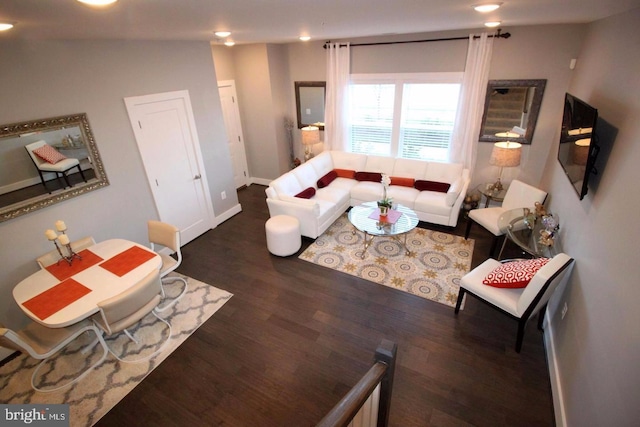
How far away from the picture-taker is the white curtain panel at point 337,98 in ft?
17.3

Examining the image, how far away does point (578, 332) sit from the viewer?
2227 mm

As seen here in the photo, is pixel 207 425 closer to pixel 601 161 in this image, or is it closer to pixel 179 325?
pixel 179 325

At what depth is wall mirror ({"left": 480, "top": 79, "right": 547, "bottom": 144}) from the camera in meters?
4.28

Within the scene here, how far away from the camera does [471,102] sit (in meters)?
4.59

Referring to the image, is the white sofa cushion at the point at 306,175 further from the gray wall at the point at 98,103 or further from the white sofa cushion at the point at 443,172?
the white sofa cushion at the point at 443,172

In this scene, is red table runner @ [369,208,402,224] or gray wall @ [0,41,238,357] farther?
red table runner @ [369,208,402,224]

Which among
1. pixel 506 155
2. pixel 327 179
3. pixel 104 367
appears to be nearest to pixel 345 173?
pixel 327 179

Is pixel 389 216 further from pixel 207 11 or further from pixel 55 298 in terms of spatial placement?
pixel 55 298

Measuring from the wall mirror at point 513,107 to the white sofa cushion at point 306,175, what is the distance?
2.78 metres

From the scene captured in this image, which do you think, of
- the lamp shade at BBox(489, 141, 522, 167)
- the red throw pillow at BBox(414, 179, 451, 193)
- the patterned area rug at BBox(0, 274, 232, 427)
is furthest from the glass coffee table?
the patterned area rug at BBox(0, 274, 232, 427)

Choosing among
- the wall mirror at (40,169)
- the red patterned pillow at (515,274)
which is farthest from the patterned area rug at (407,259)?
the wall mirror at (40,169)

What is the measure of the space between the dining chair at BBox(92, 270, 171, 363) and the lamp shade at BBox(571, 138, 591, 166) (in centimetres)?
369

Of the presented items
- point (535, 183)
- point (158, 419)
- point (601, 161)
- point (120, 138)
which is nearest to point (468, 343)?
point (601, 161)

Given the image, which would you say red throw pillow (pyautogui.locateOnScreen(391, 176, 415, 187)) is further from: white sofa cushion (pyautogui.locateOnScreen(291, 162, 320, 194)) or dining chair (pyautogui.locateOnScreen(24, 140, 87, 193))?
dining chair (pyautogui.locateOnScreen(24, 140, 87, 193))
